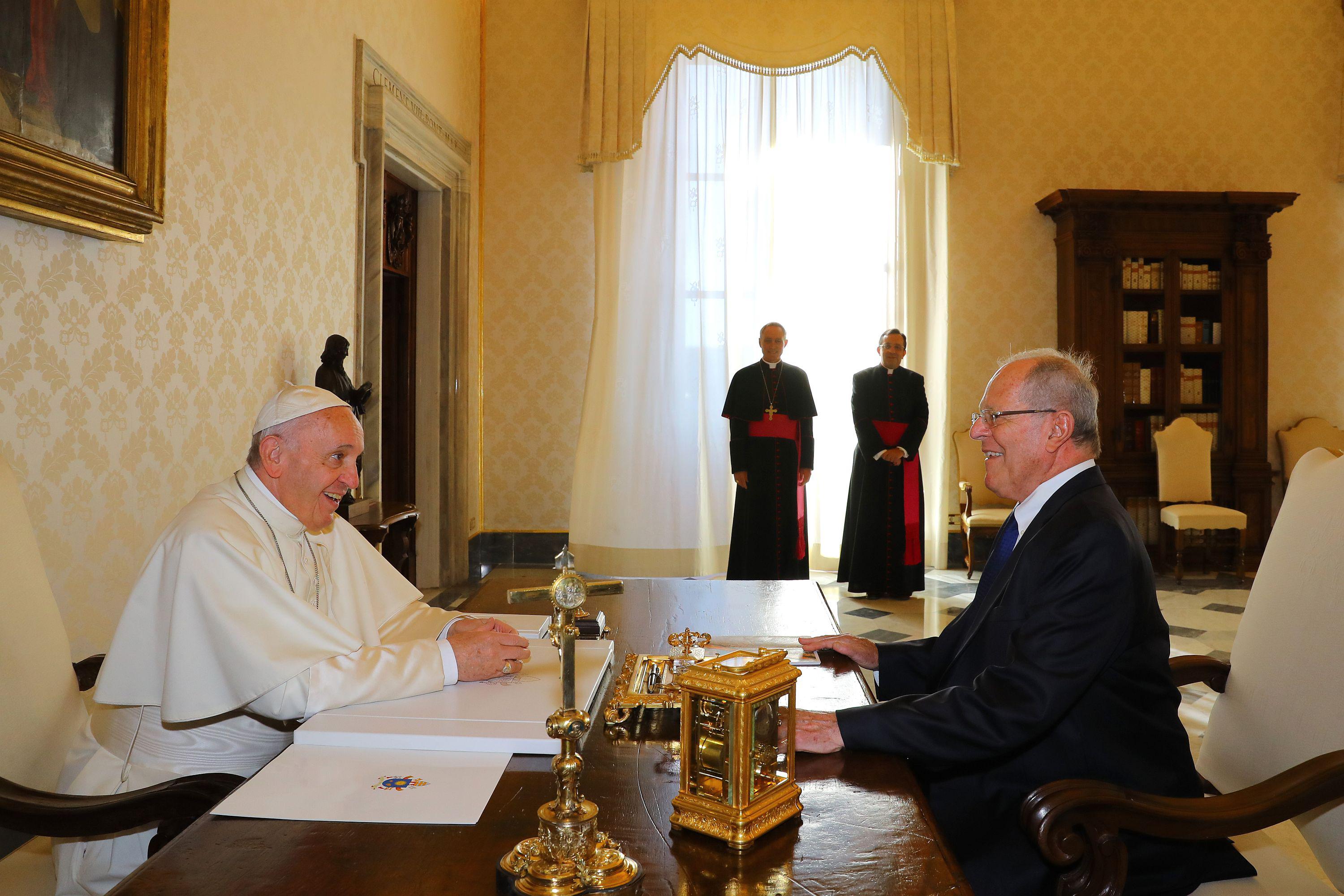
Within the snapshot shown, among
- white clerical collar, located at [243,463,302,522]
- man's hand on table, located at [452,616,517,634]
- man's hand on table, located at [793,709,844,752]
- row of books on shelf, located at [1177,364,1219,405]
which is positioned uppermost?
row of books on shelf, located at [1177,364,1219,405]

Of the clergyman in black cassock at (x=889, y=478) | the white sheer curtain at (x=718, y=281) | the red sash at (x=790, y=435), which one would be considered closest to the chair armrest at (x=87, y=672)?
the red sash at (x=790, y=435)

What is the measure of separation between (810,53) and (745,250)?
160 centimetres

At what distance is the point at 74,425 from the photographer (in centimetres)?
294

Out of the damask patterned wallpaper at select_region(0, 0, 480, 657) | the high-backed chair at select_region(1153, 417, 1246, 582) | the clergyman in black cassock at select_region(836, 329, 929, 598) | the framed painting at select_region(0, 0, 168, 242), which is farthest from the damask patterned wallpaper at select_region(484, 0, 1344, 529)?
the framed painting at select_region(0, 0, 168, 242)

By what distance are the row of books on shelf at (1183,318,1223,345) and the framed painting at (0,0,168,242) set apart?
23.9 feet

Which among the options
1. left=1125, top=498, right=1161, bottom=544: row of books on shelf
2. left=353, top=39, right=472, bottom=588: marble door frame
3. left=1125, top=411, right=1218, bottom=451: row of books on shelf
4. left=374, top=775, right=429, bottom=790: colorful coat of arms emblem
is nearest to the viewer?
left=374, top=775, right=429, bottom=790: colorful coat of arms emblem

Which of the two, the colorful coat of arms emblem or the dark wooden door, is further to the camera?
the dark wooden door

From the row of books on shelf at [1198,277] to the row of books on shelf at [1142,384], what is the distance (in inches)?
27.2

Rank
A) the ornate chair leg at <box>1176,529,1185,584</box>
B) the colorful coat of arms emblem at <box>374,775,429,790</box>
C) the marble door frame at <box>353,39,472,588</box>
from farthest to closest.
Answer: the ornate chair leg at <box>1176,529,1185,584</box>, the marble door frame at <box>353,39,472,588</box>, the colorful coat of arms emblem at <box>374,775,429,790</box>

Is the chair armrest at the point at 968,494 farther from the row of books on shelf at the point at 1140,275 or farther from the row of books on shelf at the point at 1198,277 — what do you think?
the row of books on shelf at the point at 1198,277

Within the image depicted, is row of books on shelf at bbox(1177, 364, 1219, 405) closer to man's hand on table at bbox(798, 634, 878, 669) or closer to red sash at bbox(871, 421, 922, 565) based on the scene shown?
red sash at bbox(871, 421, 922, 565)

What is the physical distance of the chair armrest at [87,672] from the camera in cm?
212

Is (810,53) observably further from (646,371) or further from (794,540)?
(794,540)

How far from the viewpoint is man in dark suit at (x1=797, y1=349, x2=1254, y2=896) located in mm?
1600
